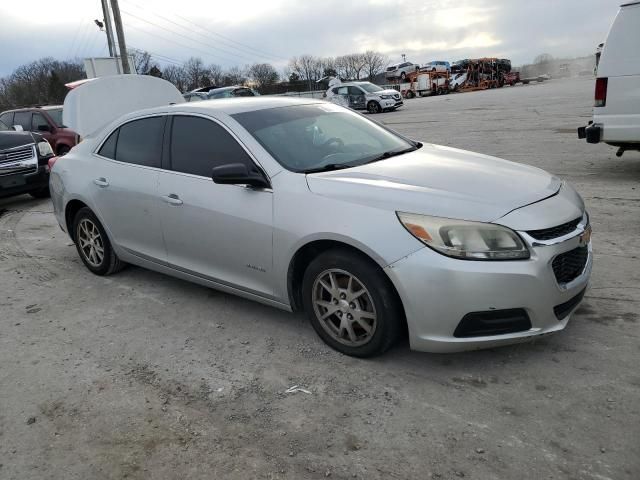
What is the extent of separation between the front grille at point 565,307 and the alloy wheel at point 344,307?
998mm

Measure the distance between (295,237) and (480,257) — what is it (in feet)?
3.64

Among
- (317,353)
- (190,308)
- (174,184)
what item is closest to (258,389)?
(317,353)

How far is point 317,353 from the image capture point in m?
3.42

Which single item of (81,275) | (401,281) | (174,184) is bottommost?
(81,275)

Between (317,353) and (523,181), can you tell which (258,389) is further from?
(523,181)

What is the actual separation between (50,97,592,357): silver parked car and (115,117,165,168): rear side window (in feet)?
0.05

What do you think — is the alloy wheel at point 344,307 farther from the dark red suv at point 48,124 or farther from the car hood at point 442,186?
the dark red suv at point 48,124

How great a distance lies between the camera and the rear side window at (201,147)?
3.73m

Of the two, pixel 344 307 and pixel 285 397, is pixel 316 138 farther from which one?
pixel 285 397

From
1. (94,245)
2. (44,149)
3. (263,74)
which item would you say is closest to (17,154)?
(44,149)

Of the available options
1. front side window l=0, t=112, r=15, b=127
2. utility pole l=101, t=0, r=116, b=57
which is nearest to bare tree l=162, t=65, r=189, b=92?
utility pole l=101, t=0, r=116, b=57

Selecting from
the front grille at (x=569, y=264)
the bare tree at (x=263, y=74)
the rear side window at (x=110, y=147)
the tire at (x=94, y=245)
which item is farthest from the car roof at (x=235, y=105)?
the bare tree at (x=263, y=74)

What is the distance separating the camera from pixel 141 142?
4.46 meters

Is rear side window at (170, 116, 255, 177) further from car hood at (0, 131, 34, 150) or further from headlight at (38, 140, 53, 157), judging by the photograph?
headlight at (38, 140, 53, 157)
